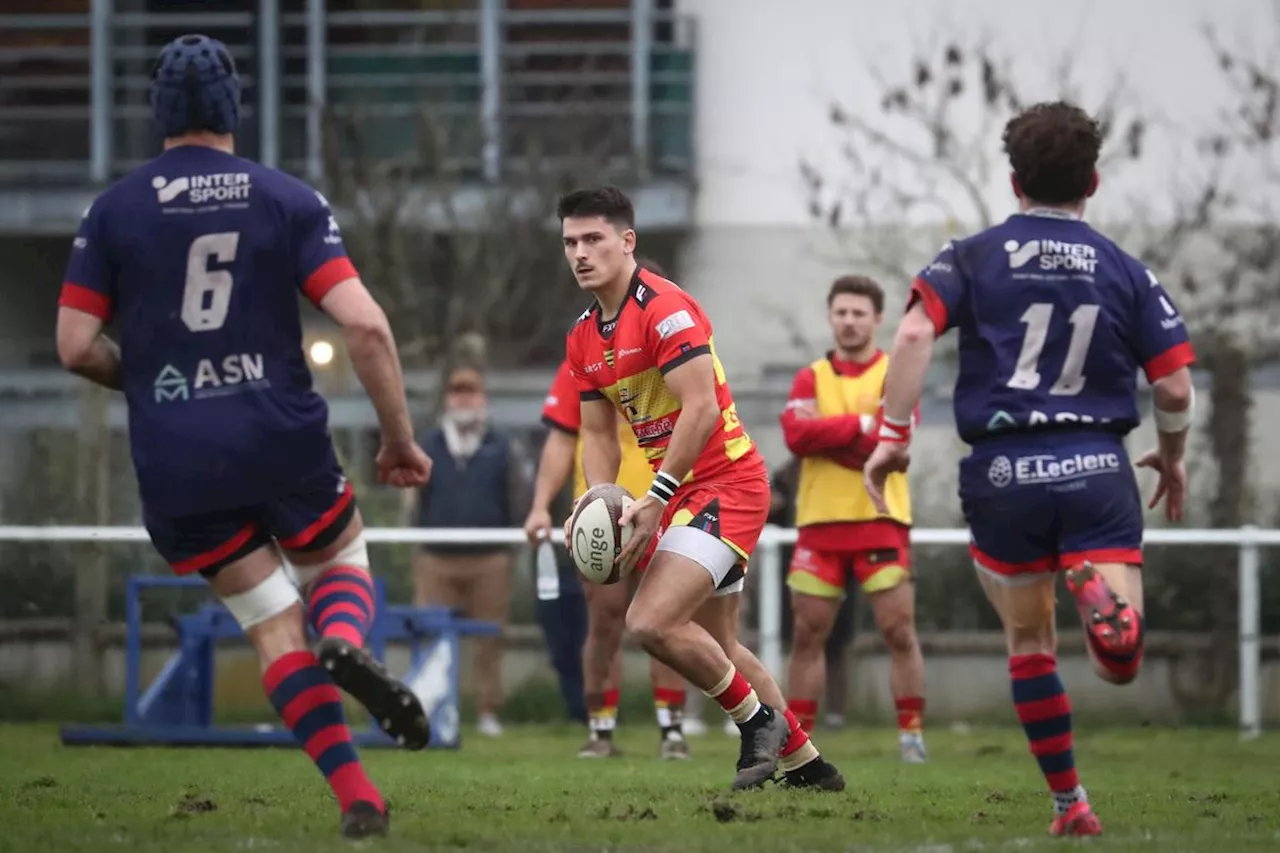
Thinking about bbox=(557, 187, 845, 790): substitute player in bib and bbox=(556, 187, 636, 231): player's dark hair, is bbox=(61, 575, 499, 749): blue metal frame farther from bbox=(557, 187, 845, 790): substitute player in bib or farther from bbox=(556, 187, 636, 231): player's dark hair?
bbox=(556, 187, 636, 231): player's dark hair

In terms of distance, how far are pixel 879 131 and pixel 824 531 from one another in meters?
8.88

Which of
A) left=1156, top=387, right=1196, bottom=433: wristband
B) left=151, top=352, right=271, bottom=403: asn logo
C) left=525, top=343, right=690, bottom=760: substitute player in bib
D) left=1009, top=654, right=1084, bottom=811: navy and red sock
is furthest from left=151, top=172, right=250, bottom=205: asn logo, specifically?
left=525, top=343, right=690, bottom=760: substitute player in bib

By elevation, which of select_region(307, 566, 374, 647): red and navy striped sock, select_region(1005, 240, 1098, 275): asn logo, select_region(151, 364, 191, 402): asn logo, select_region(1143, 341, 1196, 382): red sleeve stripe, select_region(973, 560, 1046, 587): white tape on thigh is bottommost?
select_region(307, 566, 374, 647): red and navy striped sock

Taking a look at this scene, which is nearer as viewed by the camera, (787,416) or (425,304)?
(787,416)

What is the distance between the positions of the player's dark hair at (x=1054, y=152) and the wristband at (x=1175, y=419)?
74 centimetres

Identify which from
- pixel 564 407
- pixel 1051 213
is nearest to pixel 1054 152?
pixel 1051 213

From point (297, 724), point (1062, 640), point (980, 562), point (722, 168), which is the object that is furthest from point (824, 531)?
point (722, 168)

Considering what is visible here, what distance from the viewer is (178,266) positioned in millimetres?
5938

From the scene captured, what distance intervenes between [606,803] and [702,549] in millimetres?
1019

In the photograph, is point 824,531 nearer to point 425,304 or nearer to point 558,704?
point 558,704

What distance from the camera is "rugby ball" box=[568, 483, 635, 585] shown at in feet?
23.4

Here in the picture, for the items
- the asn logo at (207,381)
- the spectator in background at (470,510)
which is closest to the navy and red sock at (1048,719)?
the asn logo at (207,381)

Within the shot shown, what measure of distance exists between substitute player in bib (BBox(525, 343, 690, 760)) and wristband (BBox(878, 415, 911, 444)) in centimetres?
377

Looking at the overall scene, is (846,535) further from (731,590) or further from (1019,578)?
(1019,578)
